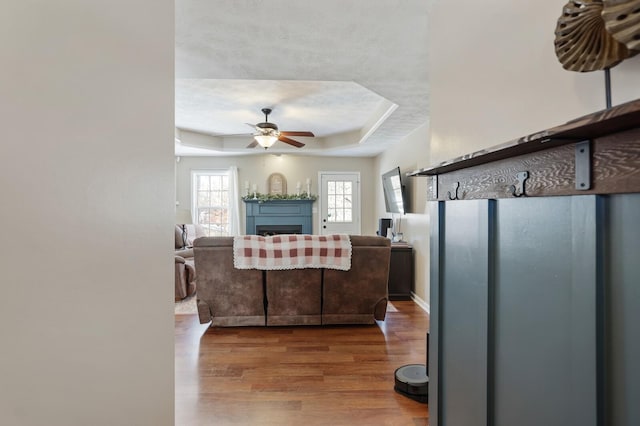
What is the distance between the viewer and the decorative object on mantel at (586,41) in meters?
0.77

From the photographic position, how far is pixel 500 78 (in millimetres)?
1292

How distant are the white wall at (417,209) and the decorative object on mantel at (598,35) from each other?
11.2 ft

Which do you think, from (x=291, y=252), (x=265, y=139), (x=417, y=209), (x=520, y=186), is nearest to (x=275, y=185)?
(x=265, y=139)

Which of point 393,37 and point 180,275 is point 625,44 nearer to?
point 393,37

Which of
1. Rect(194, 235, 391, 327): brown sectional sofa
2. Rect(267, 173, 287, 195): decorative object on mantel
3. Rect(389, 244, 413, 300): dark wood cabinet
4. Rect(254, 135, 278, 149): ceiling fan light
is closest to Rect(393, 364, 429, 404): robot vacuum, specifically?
Rect(194, 235, 391, 327): brown sectional sofa

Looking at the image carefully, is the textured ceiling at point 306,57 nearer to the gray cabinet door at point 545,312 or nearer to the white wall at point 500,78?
the white wall at point 500,78

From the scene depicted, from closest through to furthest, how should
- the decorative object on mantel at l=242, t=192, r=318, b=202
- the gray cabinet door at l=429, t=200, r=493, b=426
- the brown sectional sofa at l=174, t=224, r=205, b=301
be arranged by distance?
the gray cabinet door at l=429, t=200, r=493, b=426 < the brown sectional sofa at l=174, t=224, r=205, b=301 < the decorative object on mantel at l=242, t=192, r=318, b=202

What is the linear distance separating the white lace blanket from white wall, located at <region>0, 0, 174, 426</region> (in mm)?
2104

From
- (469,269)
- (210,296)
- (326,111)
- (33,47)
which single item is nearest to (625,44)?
(469,269)

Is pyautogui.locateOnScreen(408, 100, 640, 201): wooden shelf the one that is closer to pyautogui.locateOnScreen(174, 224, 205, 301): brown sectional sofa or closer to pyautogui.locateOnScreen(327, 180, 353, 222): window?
pyautogui.locateOnScreen(174, 224, 205, 301): brown sectional sofa

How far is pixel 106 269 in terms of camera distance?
3.06 ft

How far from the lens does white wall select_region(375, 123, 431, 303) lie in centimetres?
432

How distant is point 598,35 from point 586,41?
0.08 feet

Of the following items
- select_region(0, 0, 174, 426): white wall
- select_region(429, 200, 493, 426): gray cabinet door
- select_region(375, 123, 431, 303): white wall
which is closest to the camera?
select_region(0, 0, 174, 426): white wall
